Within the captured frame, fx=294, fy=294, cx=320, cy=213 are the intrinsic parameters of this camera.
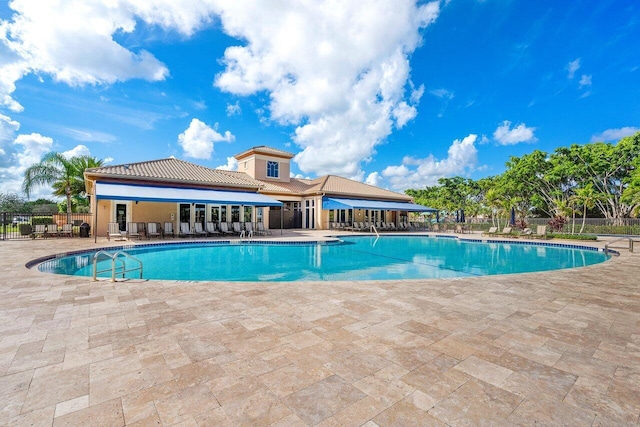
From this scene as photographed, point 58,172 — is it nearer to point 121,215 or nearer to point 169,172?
point 121,215

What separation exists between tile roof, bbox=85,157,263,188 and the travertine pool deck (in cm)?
1511

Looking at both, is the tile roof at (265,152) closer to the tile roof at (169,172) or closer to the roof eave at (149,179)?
the tile roof at (169,172)

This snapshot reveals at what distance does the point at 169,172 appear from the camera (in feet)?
72.3

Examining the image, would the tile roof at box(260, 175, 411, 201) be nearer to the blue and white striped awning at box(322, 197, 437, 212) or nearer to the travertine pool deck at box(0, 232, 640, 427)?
the blue and white striped awning at box(322, 197, 437, 212)

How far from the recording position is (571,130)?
37281 mm

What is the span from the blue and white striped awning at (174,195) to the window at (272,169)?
761 cm

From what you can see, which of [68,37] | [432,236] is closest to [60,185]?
[68,37]

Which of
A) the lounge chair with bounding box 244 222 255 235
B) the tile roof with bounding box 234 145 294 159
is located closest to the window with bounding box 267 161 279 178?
the tile roof with bounding box 234 145 294 159

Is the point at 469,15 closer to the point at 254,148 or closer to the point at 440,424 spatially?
the point at 254,148

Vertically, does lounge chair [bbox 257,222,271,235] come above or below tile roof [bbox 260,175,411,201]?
below

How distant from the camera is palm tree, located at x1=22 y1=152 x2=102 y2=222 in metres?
23.8

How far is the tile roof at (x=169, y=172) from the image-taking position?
63.3 ft

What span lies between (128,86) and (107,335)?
17.8m

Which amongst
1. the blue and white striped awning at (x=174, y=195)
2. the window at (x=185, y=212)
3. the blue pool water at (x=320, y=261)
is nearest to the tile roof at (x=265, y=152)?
the blue and white striped awning at (x=174, y=195)
